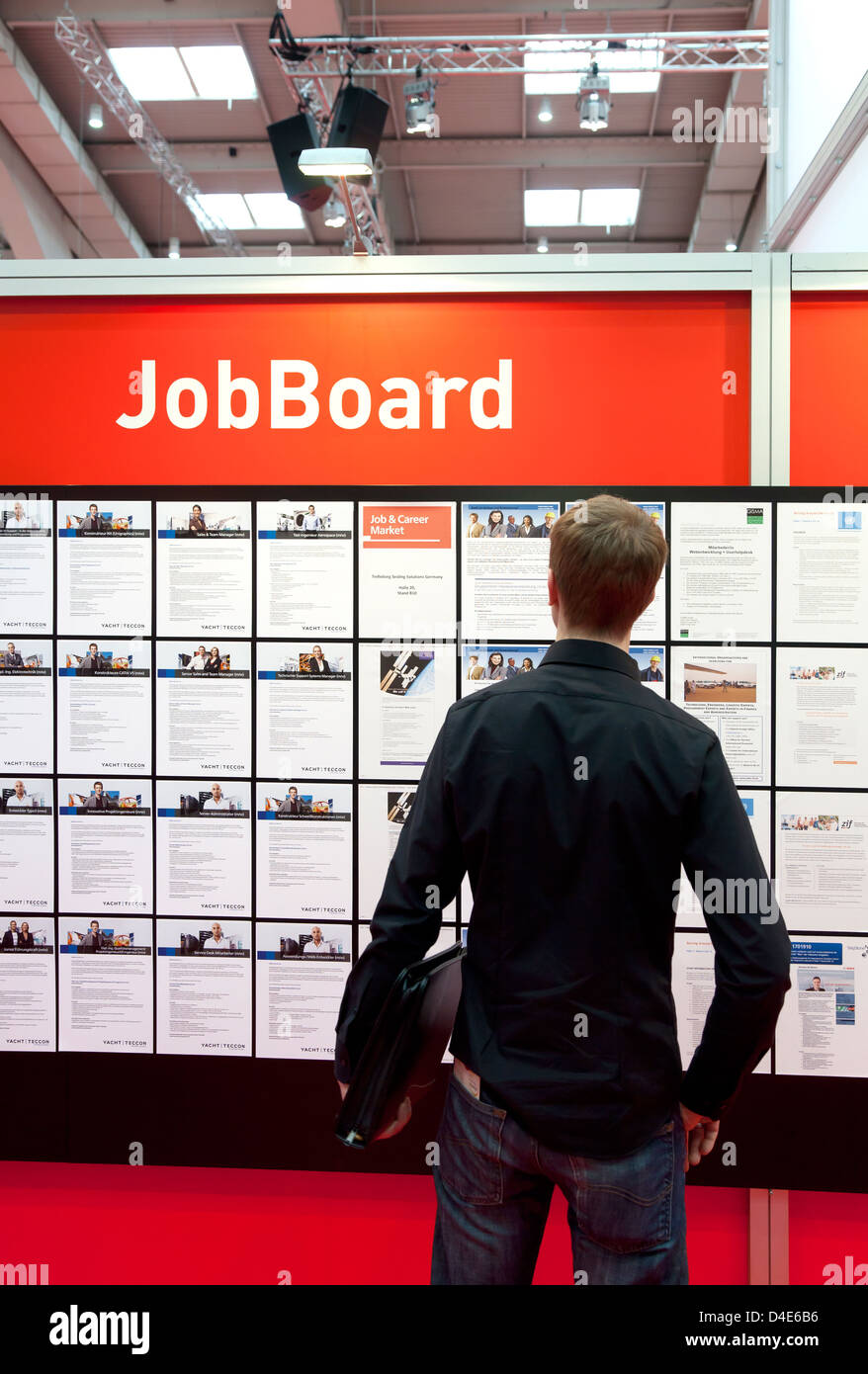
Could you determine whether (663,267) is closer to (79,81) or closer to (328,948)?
(328,948)

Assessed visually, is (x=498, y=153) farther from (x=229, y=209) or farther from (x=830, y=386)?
(x=830, y=386)

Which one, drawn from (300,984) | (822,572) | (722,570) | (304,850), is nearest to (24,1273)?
(300,984)

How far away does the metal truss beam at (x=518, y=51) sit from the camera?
18.1 ft

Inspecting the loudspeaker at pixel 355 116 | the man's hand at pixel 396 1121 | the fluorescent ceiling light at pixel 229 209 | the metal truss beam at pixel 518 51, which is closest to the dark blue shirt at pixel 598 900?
the man's hand at pixel 396 1121

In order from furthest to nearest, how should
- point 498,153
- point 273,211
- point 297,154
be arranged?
1. point 273,211
2. point 498,153
3. point 297,154

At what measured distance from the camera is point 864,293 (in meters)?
2.19

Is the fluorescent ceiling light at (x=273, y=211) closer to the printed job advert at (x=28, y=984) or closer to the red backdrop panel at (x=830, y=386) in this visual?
the red backdrop panel at (x=830, y=386)

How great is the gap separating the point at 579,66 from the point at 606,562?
6303 millimetres

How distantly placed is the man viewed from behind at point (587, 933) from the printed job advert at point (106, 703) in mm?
1135

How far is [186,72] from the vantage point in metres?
6.40

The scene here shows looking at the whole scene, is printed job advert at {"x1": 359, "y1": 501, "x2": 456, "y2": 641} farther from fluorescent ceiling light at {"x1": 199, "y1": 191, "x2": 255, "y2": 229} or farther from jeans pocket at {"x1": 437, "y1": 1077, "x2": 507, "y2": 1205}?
fluorescent ceiling light at {"x1": 199, "y1": 191, "x2": 255, "y2": 229}

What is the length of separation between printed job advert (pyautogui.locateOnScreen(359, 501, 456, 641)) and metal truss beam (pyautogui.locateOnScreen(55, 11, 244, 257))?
5.67m

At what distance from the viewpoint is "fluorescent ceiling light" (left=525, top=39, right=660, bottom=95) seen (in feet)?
18.4

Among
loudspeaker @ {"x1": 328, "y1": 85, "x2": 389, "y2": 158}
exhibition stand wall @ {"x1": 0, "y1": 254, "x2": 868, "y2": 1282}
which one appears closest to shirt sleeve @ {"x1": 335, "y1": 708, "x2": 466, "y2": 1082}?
exhibition stand wall @ {"x1": 0, "y1": 254, "x2": 868, "y2": 1282}
